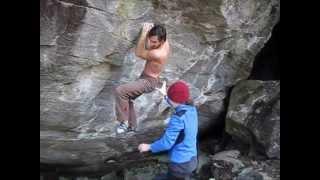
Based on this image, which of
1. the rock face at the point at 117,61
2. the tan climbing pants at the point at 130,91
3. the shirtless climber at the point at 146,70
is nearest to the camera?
the rock face at the point at 117,61

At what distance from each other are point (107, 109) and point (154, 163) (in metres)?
0.86

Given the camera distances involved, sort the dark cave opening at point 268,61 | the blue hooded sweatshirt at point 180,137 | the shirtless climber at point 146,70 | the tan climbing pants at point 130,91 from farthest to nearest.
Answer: the dark cave opening at point 268,61
the tan climbing pants at point 130,91
the shirtless climber at point 146,70
the blue hooded sweatshirt at point 180,137

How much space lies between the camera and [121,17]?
534cm

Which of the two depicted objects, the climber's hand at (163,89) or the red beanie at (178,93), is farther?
the climber's hand at (163,89)

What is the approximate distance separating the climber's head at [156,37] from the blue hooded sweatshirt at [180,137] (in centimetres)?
64

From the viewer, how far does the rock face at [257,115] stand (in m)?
5.89

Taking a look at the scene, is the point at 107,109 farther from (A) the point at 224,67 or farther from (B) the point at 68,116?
(A) the point at 224,67

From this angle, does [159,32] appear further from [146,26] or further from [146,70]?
[146,70]

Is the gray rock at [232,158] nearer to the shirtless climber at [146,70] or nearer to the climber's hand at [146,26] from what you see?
the shirtless climber at [146,70]

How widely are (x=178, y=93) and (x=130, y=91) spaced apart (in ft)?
1.74

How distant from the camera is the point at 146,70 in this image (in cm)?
545

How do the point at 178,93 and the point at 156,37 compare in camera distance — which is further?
the point at 156,37

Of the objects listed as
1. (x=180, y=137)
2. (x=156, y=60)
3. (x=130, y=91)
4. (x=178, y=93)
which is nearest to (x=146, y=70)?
(x=156, y=60)

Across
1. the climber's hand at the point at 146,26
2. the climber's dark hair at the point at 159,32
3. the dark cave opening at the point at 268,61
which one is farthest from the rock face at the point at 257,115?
the climber's hand at the point at 146,26
